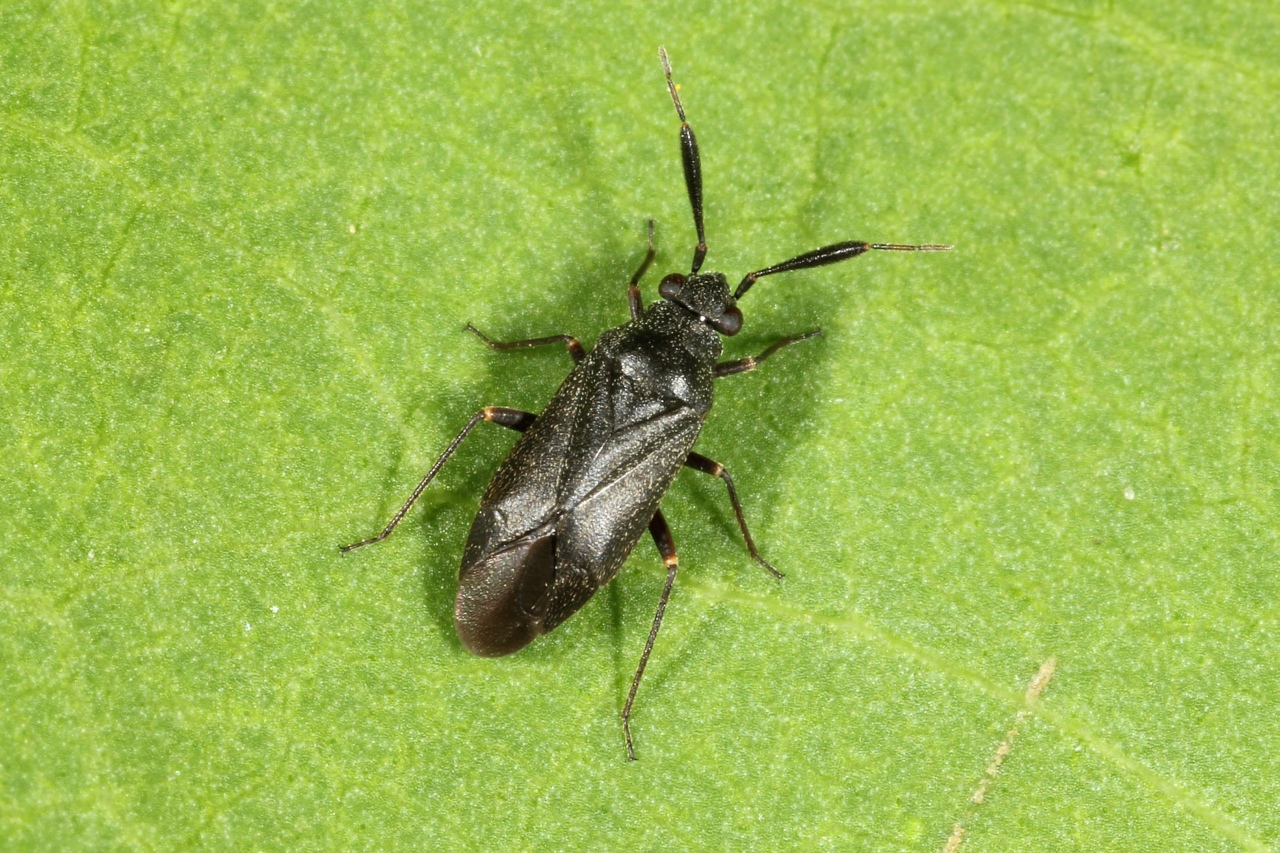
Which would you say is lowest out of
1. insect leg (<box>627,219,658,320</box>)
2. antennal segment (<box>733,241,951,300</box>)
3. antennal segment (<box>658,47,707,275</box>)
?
insect leg (<box>627,219,658,320</box>)

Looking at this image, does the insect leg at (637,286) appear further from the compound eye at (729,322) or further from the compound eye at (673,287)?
the compound eye at (729,322)

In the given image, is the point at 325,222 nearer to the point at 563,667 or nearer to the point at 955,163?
the point at 563,667

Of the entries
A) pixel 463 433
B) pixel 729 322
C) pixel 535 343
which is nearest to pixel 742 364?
pixel 729 322

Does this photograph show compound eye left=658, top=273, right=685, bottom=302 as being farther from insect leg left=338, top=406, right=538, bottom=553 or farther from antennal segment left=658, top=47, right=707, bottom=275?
insect leg left=338, top=406, right=538, bottom=553

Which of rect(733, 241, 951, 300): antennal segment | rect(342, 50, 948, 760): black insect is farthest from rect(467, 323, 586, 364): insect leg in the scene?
rect(733, 241, 951, 300): antennal segment

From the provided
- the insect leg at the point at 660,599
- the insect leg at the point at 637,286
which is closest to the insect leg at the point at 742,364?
the insect leg at the point at 637,286

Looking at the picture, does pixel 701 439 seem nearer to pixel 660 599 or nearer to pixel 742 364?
pixel 742 364
